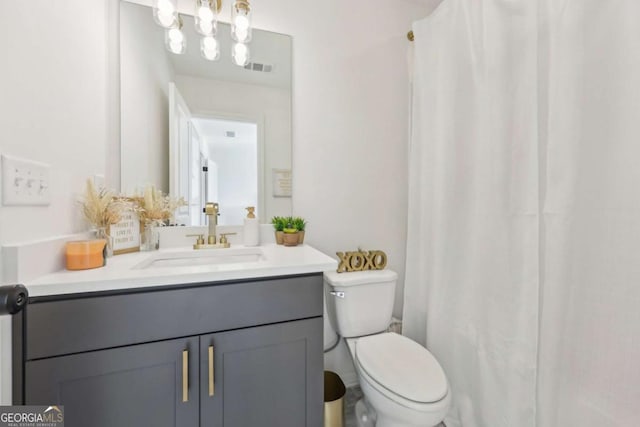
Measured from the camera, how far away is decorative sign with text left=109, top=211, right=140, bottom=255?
3.51ft

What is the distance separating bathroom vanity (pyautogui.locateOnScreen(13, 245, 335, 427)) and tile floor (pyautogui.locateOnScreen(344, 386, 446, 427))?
582mm

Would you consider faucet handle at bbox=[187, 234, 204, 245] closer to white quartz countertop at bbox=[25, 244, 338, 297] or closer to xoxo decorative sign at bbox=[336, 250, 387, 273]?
white quartz countertop at bbox=[25, 244, 338, 297]

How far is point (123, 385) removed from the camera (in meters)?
0.75

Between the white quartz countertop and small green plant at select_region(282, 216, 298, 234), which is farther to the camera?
small green plant at select_region(282, 216, 298, 234)

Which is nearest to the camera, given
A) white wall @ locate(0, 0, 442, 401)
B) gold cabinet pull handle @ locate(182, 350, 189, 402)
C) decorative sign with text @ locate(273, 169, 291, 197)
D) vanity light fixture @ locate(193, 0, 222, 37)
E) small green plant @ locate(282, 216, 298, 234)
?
gold cabinet pull handle @ locate(182, 350, 189, 402)

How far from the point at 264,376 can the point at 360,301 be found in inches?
24.1

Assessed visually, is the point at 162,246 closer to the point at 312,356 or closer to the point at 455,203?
the point at 312,356

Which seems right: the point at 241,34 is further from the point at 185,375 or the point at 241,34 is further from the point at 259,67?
the point at 185,375

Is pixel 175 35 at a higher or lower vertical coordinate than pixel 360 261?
higher

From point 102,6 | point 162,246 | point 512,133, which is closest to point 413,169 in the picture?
point 512,133

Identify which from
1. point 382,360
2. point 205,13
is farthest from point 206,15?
point 382,360

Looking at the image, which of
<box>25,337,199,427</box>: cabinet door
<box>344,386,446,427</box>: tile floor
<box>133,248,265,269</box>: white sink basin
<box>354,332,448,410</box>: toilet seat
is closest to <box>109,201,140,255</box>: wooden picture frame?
<box>133,248,265,269</box>: white sink basin

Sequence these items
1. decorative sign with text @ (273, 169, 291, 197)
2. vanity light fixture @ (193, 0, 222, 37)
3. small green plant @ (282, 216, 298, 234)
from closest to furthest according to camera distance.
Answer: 1. vanity light fixture @ (193, 0, 222, 37)
2. small green plant @ (282, 216, 298, 234)
3. decorative sign with text @ (273, 169, 291, 197)

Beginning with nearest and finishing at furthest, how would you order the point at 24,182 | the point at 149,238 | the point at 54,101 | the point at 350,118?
the point at 24,182 → the point at 54,101 → the point at 149,238 → the point at 350,118
